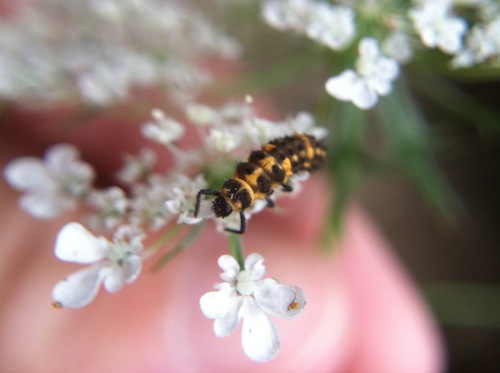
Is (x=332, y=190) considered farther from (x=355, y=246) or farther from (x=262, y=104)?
(x=262, y=104)

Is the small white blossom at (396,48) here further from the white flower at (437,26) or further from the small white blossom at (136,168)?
the small white blossom at (136,168)

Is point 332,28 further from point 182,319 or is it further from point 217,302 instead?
point 182,319

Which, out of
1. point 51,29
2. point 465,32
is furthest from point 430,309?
point 51,29

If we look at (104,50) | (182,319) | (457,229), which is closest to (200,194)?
(104,50)

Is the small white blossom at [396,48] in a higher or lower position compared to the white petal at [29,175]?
higher

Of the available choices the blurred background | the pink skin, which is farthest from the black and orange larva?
the blurred background

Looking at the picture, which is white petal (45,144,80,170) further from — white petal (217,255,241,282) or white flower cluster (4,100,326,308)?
white petal (217,255,241,282)

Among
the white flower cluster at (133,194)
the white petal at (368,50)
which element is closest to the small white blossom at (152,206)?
the white flower cluster at (133,194)
